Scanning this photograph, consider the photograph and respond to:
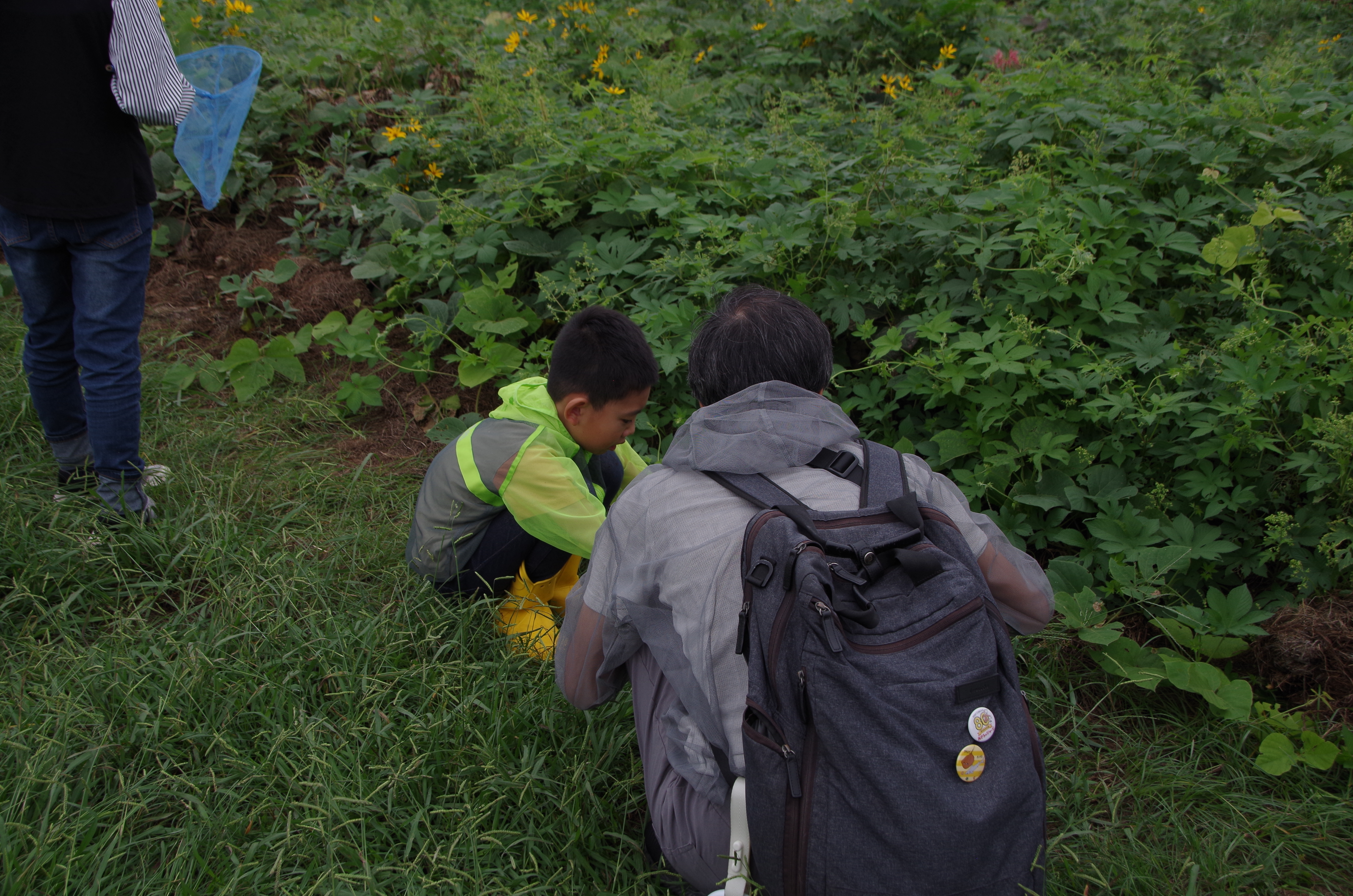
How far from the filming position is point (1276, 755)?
1.96 m

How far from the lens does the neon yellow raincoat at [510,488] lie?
2.13m

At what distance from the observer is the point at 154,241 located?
452 centimetres

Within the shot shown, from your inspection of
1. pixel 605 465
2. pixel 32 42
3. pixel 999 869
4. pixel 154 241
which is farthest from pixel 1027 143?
pixel 154 241

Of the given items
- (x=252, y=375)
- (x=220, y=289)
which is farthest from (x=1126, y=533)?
(x=220, y=289)

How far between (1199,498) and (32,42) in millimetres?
3457

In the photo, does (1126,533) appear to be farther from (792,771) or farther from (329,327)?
(329,327)

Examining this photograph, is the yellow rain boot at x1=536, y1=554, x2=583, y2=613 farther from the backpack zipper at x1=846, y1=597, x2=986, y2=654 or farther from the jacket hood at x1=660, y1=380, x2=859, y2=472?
the backpack zipper at x1=846, y1=597, x2=986, y2=654

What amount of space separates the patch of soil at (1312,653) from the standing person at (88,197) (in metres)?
3.25

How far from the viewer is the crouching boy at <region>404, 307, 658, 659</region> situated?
2.14m

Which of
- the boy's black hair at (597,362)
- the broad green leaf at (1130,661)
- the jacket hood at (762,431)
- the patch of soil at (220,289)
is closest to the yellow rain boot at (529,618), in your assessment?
the boy's black hair at (597,362)

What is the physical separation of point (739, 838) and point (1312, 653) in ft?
5.38

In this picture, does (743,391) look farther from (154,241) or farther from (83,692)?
(154,241)

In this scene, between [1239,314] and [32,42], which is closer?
[32,42]

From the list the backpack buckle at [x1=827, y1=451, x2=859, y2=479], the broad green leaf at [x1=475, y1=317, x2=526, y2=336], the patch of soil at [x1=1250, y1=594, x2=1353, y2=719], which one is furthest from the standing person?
the patch of soil at [x1=1250, y1=594, x2=1353, y2=719]
